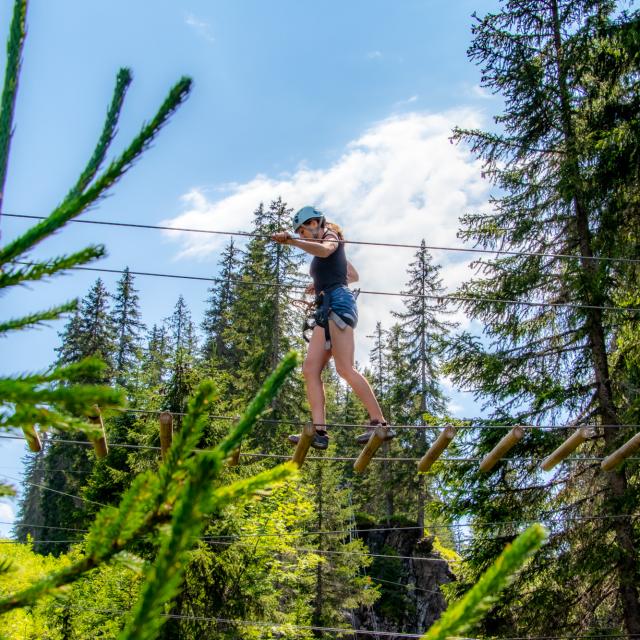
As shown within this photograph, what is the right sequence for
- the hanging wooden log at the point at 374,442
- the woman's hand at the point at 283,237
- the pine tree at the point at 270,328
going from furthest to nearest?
1. the pine tree at the point at 270,328
2. the hanging wooden log at the point at 374,442
3. the woman's hand at the point at 283,237

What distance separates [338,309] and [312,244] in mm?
625

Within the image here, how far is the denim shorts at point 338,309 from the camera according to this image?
613 centimetres

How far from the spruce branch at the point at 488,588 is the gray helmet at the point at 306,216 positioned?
217 inches

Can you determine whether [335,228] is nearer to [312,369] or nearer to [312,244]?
[312,244]

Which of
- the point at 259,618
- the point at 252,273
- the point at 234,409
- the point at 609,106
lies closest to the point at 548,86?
the point at 609,106

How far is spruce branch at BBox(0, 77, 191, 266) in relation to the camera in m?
1.07

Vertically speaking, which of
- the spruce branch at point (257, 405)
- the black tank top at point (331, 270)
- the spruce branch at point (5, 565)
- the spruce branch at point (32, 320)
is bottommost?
the spruce branch at point (5, 565)

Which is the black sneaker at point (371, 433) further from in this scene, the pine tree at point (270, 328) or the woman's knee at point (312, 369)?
the pine tree at point (270, 328)

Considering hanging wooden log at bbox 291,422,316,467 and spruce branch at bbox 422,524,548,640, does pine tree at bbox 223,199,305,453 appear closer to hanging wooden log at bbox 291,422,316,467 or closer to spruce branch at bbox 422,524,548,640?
hanging wooden log at bbox 291,422,316,467

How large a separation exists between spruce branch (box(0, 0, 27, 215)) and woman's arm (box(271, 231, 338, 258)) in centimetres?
444

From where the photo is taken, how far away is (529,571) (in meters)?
10.2

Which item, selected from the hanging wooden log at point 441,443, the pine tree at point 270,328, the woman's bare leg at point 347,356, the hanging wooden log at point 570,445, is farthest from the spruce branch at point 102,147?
the pine tree at point 270,328

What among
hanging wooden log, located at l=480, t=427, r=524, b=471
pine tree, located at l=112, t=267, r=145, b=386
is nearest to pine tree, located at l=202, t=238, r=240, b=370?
pine tree, located at l=112, t=267, r=145, b=386

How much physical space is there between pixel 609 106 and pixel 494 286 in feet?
11.4
